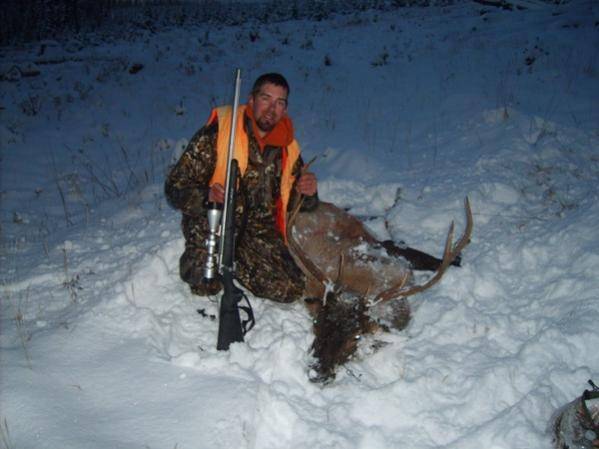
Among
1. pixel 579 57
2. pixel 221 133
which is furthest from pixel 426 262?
pixel 579 57

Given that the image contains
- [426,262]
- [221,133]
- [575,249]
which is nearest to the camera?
[221,133]

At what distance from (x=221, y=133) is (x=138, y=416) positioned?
2038 mm

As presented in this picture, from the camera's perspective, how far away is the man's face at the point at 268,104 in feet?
12.2

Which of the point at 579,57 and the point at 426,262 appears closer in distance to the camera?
the point at 426,262

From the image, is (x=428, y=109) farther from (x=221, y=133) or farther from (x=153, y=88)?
(x=153, y=88)

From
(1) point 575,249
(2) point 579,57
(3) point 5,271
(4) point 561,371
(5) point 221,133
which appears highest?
(2) point 579,57

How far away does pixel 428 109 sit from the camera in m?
7.73

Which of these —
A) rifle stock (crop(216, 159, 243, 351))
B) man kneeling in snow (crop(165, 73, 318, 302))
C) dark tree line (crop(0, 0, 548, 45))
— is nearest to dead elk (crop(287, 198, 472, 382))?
man kneeling in snow (crop(165, 73, 318, 302))

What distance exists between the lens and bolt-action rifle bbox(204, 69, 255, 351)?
3.15m

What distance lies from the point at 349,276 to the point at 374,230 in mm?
886

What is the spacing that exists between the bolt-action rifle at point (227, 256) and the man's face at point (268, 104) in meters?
0.62

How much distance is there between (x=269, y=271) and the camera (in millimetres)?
3953

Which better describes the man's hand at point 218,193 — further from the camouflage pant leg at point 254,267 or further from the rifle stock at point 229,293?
the camouflage pant leg at point 254,267

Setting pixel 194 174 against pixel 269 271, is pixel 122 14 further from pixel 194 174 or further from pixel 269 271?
pixel 269 271
